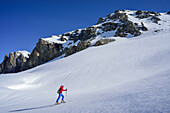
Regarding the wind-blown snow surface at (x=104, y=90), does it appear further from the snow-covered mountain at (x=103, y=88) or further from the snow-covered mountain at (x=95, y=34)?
the snow-covered mountain at (x=95, y=34)

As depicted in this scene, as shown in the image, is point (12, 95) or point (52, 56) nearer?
point (12, 95)

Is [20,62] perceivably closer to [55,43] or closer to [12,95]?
[55,43]

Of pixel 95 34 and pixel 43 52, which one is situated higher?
pixel 95 34

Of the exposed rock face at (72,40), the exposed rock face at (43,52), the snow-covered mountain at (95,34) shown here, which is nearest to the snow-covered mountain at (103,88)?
the exposed rock face at (72,40)

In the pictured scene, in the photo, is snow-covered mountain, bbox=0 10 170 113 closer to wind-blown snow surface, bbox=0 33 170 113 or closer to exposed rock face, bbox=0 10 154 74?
wind-blown snow surface, bbox=0 33 170 113

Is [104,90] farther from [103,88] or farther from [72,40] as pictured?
[72,40]

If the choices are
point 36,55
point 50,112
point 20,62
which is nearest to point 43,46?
point 36,55

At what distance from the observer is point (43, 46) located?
212 feet

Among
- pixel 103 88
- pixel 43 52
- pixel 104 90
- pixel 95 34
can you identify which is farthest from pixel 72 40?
pixel 104 90

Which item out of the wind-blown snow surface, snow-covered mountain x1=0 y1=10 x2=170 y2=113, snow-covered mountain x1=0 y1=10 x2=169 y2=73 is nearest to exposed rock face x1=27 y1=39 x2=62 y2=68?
snow-covered mountain x1=0 y1=10 x2=169 y2=73

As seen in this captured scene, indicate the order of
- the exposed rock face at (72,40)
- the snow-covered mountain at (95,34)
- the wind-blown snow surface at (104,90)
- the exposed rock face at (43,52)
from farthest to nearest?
the exposed rock face at (43,52)
the exposed rock face at (72,40)
the snow-covered mountain at (95,34)
the wind-blown snow surface at (104,90)

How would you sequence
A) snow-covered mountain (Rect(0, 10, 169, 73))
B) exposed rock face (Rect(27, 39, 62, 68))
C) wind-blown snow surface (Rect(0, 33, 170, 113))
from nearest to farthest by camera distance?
wind-blown snow surface (Rect(0, 33, 170, 113)) → snow-covered mountain (Rect(0, 10, 169, 73)) → exposed rock face (Rect(27, 39, 62, 68))

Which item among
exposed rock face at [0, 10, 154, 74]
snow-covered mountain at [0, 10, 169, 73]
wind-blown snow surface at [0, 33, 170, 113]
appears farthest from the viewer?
exposed rock face at [0, 10, 154, 74]

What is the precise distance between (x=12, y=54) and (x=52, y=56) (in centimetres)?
4133
